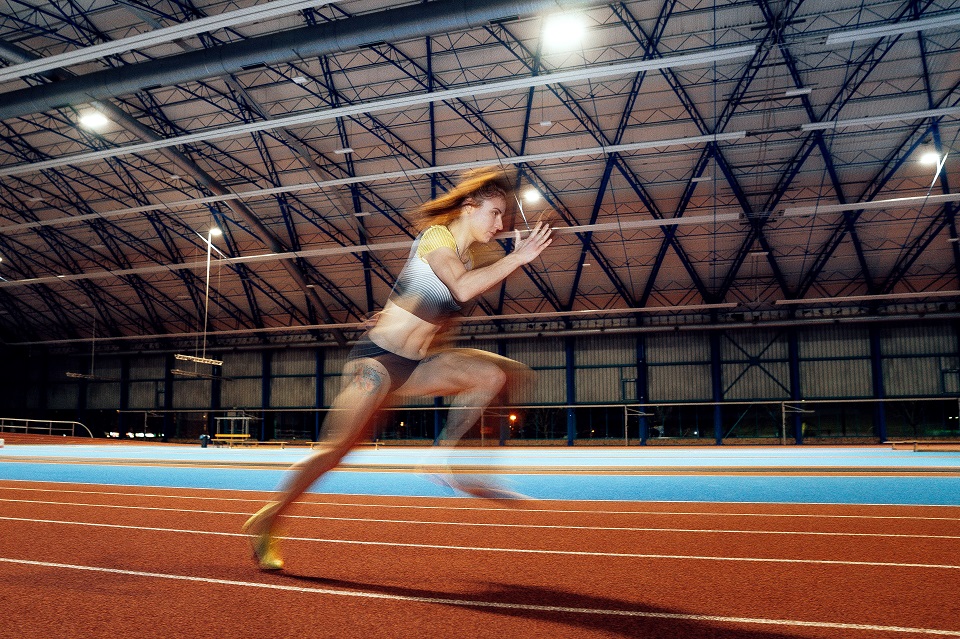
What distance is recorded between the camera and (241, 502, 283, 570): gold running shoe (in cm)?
325

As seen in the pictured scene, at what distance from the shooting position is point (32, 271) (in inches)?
1564

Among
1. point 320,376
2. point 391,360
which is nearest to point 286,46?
point 391,360

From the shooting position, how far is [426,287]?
3211mm

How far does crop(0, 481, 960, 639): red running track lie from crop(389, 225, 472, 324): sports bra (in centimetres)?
118

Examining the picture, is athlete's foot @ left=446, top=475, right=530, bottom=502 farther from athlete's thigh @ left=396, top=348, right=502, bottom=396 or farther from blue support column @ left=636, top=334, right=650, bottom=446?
blue support column @ left=636, top=334, right=650, bottom=446

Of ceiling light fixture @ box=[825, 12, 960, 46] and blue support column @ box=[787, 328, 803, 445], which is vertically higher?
ceiling light fixture @ box=[825, 12, 960, 46]

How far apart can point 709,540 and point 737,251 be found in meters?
28.0

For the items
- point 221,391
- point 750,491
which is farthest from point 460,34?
point 221,391

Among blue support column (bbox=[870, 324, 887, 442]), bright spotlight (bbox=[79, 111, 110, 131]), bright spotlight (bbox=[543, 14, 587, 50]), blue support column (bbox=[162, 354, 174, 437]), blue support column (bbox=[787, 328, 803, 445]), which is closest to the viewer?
bright spotlight (bbox=[543, 14, 587, 50])

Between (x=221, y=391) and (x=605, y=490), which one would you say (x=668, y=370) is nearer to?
(x=221, y=391)

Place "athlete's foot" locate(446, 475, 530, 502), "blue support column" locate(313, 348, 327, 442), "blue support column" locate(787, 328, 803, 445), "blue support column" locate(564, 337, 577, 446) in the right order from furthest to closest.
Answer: "blue support column" locate(313, 348, 327, 442), "blue support column" locate(564, 337, 577, 446), "blue support column" locate(787, 328, 803, 445), "athlete's foot" locate(446, 475, 530, 502)

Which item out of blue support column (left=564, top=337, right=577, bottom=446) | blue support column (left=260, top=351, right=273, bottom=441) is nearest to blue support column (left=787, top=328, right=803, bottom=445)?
blue support column (left=564, top=337, right=577, bottom=446)

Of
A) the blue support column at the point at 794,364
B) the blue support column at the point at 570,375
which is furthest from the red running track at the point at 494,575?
the blue support column at the point at 570,375

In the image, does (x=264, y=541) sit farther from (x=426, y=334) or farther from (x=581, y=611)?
(x=581, y=611)
